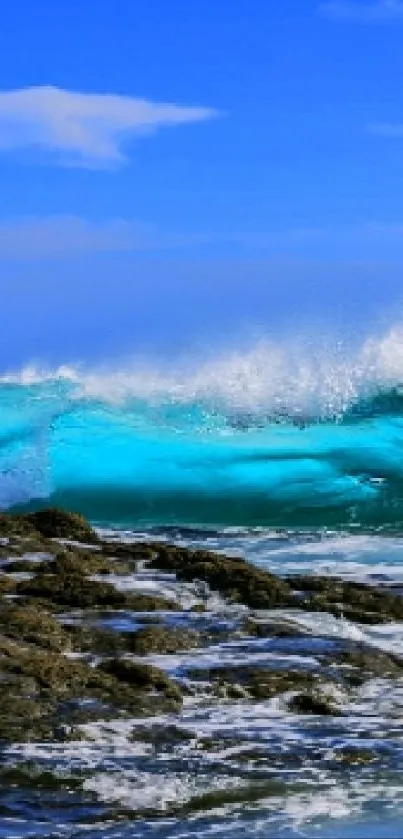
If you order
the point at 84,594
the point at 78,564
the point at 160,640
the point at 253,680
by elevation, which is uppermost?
the point at 78,564

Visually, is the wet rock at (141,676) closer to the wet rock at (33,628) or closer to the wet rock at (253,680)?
the wet rock at (253,680)

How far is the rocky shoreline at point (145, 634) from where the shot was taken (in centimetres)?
816

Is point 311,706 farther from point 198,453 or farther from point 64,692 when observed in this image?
point 198,453

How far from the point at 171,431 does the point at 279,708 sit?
67.9 feet

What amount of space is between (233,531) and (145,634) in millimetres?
8385

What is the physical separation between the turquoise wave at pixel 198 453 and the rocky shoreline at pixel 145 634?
8128mm

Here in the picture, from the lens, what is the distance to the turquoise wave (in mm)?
22594

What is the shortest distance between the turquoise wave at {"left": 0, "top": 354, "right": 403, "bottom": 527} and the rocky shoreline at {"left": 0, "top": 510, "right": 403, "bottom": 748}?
8.13m

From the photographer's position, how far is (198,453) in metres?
27.2

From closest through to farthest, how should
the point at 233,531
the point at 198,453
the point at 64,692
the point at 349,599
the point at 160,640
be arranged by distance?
the point at 64,692 < the point at 160,640 < the point at 349,599 < the point at 233,531 < the point at 198,453

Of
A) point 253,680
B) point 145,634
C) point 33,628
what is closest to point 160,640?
point 145,634

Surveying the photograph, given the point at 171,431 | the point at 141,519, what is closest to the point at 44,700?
the point at 141,519

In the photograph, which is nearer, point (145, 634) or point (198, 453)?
point (145, 634)

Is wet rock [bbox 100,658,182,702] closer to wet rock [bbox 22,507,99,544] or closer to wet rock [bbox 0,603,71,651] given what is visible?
wet rock [bbox 0,603,71,651]
